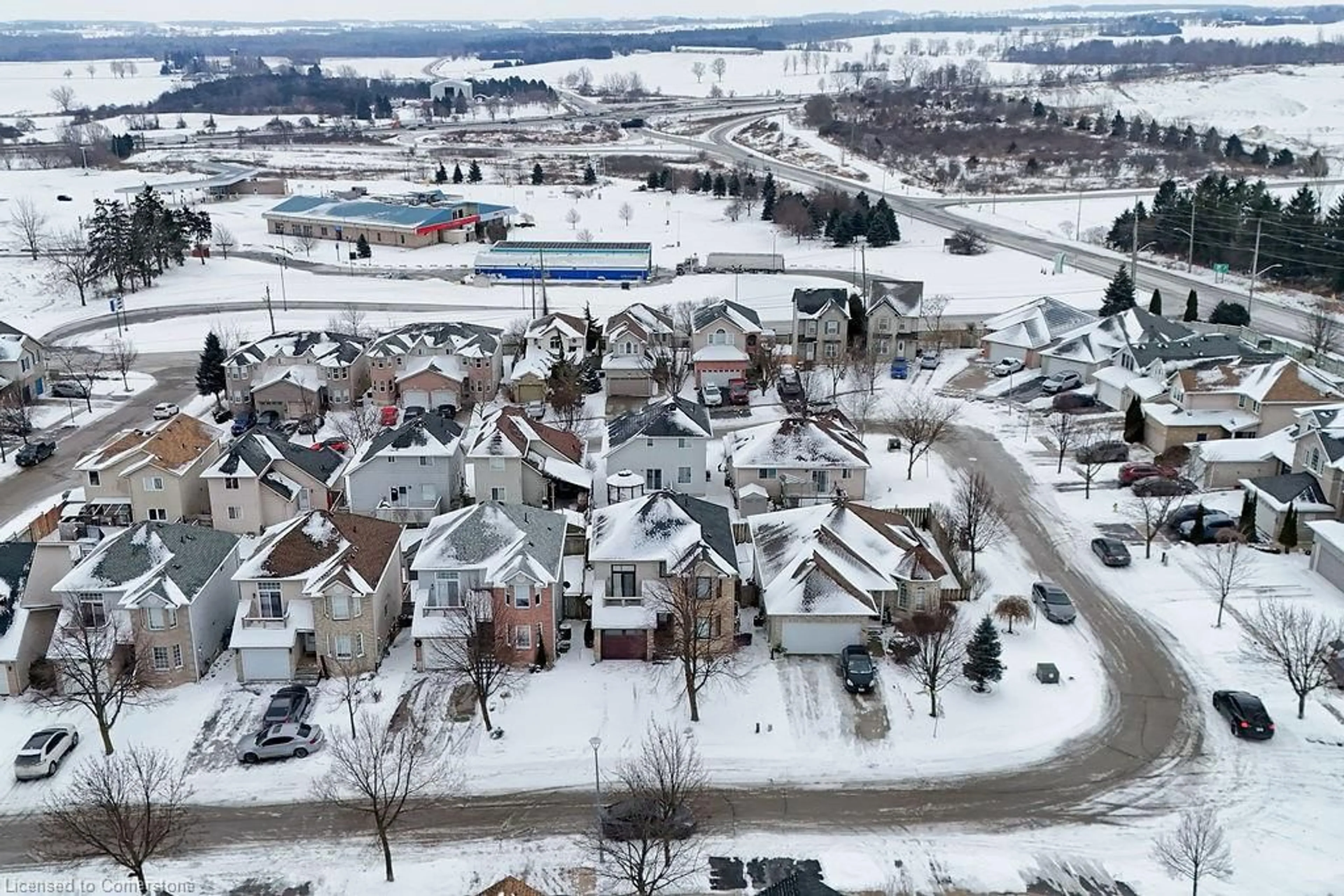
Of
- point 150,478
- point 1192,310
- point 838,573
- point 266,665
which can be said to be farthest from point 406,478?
point 1192,310

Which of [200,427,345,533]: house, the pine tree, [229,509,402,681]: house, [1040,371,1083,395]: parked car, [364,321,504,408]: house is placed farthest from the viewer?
[1040,371,1083,395]: parked car

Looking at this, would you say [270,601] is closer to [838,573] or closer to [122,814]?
[122,814]

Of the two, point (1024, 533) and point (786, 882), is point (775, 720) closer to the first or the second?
point (786, 882)

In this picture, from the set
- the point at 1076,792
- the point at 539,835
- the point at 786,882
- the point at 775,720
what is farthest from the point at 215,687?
the point at 1076,792

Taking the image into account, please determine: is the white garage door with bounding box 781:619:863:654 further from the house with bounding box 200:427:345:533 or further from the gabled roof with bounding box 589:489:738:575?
the house with bounding box 200:427:345:533

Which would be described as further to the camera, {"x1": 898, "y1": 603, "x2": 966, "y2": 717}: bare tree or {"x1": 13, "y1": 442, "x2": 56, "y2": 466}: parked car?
{"x1": 13, "y1": 442, "x2": 56, "y2": 466}: parked car

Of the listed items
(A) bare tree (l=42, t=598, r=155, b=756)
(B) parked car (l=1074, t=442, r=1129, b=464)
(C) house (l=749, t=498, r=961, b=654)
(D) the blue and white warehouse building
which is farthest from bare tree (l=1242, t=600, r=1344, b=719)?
(D) the blue and white warehouse building

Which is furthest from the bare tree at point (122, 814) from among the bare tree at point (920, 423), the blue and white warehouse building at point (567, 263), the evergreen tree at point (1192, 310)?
the evergreen tree at point (1192, 310)
